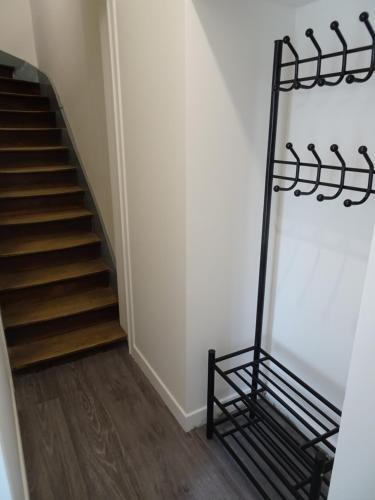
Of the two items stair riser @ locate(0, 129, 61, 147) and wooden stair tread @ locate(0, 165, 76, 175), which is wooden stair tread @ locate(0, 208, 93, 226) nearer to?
wooden stair tread @ locate(0, 165, 76, 175)

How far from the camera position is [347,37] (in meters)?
1.16

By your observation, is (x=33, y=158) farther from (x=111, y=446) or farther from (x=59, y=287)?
(x=111, y=446)

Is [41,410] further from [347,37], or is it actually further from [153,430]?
[347,37]

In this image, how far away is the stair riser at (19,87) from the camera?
381 centimetres

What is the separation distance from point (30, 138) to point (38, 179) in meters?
0.58

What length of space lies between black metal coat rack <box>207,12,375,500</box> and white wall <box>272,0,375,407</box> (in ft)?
0.17

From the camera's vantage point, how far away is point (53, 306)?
8.10 ft

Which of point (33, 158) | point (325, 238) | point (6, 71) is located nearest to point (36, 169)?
point (33, 158)

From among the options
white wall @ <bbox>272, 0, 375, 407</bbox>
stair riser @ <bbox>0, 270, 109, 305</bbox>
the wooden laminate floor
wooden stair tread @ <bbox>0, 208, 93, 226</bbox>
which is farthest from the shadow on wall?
wooden stair tread @ <bbox>0, 208, 93, 226</bbox>

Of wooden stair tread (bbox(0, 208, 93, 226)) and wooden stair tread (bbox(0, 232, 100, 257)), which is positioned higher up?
wooden stair tread (bbox(0, 208, 93, 226))

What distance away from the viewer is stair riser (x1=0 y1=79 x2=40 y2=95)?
150 inches

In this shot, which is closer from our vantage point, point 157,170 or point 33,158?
point 157,170

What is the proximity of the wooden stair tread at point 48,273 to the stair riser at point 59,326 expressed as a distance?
0.29 meters

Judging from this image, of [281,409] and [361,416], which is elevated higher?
[361,416]
